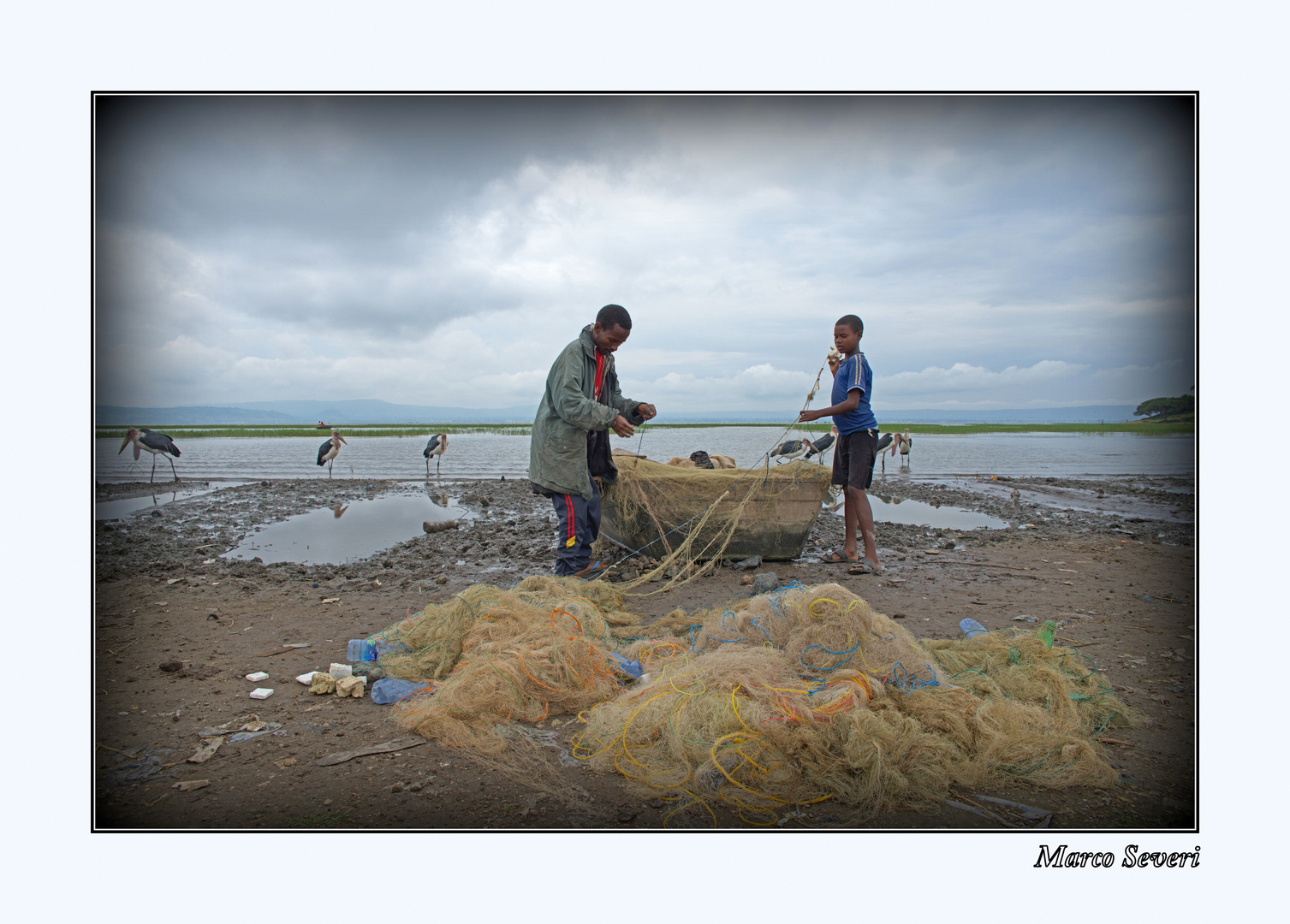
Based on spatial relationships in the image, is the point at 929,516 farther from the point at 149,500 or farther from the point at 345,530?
the point at 149,500

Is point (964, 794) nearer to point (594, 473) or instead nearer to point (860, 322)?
point (594, 473)

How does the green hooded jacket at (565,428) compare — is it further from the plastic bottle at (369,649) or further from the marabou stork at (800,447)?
the plastic bottle at (369,649)

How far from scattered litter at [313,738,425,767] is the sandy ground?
0.03 meters

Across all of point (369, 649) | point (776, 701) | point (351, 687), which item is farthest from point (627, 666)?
point (369, 649)

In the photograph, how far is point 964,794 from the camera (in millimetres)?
2361

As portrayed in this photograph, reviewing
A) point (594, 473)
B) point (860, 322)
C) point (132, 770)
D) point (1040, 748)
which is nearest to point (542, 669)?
point (132, 770)

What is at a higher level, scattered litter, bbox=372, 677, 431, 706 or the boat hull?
the boat hull

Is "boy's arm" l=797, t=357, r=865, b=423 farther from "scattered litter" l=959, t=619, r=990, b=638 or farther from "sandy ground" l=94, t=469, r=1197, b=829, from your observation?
"scattered litter" l=959, t=619, r=990, b=638

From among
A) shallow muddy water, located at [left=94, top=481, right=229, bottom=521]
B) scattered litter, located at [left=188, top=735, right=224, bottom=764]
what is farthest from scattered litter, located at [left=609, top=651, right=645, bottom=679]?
shallow muddy water, located at [left=94, top=481, right=229, bottom=521]

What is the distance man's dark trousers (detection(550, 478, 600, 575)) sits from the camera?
5.42 meters

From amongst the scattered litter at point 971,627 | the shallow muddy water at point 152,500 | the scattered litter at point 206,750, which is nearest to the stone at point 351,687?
the scattered litter at point 206,750

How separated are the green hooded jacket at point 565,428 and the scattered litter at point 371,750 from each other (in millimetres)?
2744

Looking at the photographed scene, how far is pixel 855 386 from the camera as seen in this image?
582 centimetres

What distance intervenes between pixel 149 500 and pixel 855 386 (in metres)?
11.8
